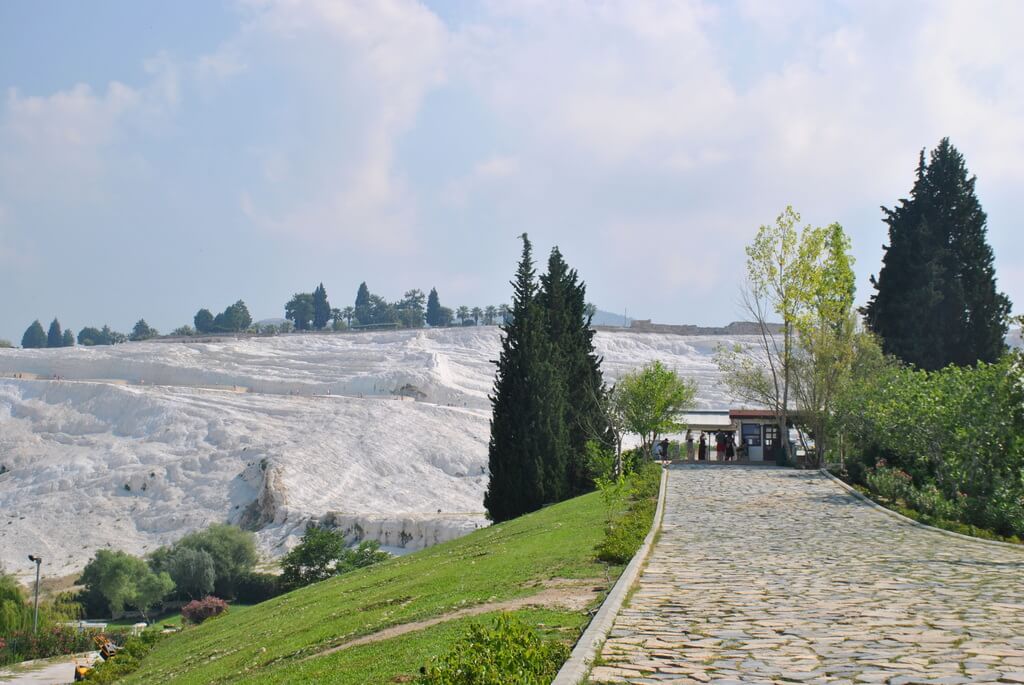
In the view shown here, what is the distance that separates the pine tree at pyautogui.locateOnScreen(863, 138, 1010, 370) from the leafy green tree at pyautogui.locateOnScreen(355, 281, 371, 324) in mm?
124790

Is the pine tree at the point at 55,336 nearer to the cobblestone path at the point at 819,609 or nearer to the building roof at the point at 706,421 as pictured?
the building roof at the point at 706,421

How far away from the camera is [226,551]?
4384 cm

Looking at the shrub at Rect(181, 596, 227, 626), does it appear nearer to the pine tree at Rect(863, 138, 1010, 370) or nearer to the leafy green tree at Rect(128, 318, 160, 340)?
the pine tree at Rect(863, 138, 1010, 370)

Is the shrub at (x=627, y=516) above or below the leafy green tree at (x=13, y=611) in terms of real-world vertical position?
above

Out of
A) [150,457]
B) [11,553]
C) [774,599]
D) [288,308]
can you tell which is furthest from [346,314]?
[774,599]

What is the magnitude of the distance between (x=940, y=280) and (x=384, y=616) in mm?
35320

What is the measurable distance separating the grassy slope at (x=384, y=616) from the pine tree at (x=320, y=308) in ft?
454

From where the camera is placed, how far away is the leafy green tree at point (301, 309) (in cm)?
15825

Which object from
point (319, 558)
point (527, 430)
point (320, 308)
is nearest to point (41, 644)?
point (319, 558)

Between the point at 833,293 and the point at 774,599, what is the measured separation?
27431mm

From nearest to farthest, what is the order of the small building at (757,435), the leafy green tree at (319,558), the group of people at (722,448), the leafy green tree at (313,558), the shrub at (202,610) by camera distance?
the shrub at (202,610)
the leafy green tree at (319,558)
the leafy green tree at (313,558)
the small building at (757,435)
the group of people at (722,448)

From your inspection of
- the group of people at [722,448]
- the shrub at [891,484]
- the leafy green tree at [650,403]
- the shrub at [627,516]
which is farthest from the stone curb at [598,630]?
the group of people at [722,448]

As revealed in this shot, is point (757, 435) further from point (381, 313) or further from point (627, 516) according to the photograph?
point (381, 313)

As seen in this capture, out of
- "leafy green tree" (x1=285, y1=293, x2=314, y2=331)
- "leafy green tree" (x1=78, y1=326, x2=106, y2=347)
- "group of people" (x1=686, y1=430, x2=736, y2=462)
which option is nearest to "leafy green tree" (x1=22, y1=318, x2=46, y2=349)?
"leafy green tree" (x1=78, y1=326, x2=106, y2=347)
